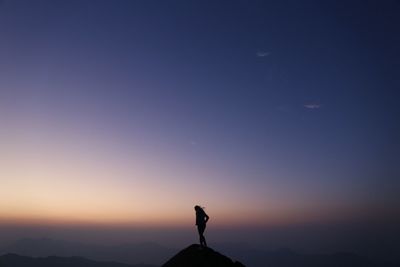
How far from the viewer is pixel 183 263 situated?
27.5m

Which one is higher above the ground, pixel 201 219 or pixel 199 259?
pixel 201 219

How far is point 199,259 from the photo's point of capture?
27203mm

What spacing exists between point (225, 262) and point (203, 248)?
2134 mm

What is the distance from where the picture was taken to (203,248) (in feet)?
93.2

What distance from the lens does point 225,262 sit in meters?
27.4

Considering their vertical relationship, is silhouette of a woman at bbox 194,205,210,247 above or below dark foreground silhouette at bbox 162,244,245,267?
above

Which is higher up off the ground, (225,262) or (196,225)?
(196,225)

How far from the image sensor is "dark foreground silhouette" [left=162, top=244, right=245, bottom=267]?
26781 millimetres

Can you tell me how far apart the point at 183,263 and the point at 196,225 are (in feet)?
10.1

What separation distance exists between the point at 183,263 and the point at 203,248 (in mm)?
2031

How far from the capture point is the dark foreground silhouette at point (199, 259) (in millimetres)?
26781

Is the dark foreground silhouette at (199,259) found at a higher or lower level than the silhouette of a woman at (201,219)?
lower

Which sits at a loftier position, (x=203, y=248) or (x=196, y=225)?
(x=196, y=225)

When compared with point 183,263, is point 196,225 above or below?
above
